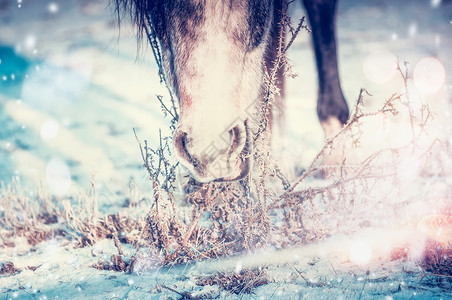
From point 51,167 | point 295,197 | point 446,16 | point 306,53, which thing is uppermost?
point 446,16

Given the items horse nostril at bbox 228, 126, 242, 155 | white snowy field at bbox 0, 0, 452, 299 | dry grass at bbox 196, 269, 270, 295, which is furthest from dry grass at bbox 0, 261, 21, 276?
horse nostril at bbox 228, 126, 242, 155

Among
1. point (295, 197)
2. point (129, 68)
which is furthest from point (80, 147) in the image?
point (129, 68)

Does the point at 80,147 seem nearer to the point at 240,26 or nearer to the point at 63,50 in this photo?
the point at 240,26

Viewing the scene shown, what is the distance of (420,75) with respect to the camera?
596cm

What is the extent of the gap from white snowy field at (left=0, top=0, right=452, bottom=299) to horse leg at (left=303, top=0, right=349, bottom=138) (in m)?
0.33

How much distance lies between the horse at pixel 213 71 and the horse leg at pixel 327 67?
5.27 ft

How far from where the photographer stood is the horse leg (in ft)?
12.2

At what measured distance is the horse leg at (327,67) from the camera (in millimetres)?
3705

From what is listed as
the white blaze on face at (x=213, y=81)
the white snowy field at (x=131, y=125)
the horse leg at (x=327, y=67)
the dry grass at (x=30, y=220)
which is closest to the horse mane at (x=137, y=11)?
the white snowy field at (x=131, y=125)

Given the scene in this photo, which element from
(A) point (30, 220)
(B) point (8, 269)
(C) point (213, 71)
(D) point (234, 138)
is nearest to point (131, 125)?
(A) point (30, 220)

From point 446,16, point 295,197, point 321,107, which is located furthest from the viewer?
point 446,16

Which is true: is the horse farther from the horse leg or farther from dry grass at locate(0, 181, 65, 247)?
the horse leg

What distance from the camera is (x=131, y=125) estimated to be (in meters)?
5.23

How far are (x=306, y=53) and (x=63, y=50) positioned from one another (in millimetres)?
6252
